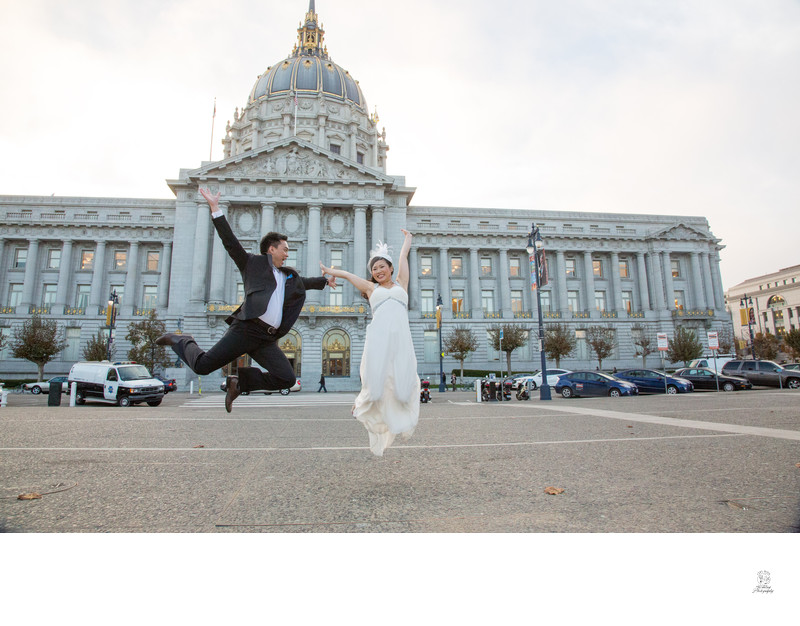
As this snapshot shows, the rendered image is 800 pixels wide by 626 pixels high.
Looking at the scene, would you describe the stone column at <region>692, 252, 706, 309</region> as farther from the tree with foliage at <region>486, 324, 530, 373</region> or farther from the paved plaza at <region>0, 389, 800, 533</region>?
the paved plaza at <region>0, 389, 800, 533</region>

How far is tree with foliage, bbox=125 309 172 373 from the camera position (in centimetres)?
3906

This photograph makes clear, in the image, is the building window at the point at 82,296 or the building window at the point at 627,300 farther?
the building window at the point at 627,300

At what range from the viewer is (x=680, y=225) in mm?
57625

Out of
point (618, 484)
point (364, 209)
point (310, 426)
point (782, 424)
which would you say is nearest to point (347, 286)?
point (364, 209)

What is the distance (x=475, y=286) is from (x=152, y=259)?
3678cm

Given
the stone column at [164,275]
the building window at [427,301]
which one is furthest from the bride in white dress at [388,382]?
the stone column at [164,275]

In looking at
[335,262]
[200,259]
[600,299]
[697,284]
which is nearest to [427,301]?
[335,262]

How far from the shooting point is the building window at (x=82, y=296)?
50.4m

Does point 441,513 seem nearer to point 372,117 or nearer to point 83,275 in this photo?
point 83,275

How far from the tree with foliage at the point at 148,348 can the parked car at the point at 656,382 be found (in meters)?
35.7

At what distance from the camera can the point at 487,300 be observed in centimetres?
5538

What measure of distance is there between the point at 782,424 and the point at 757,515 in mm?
6692

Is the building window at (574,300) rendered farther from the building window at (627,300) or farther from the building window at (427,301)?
the building window at (427,301)

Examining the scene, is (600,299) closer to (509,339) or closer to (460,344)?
(509,339)
